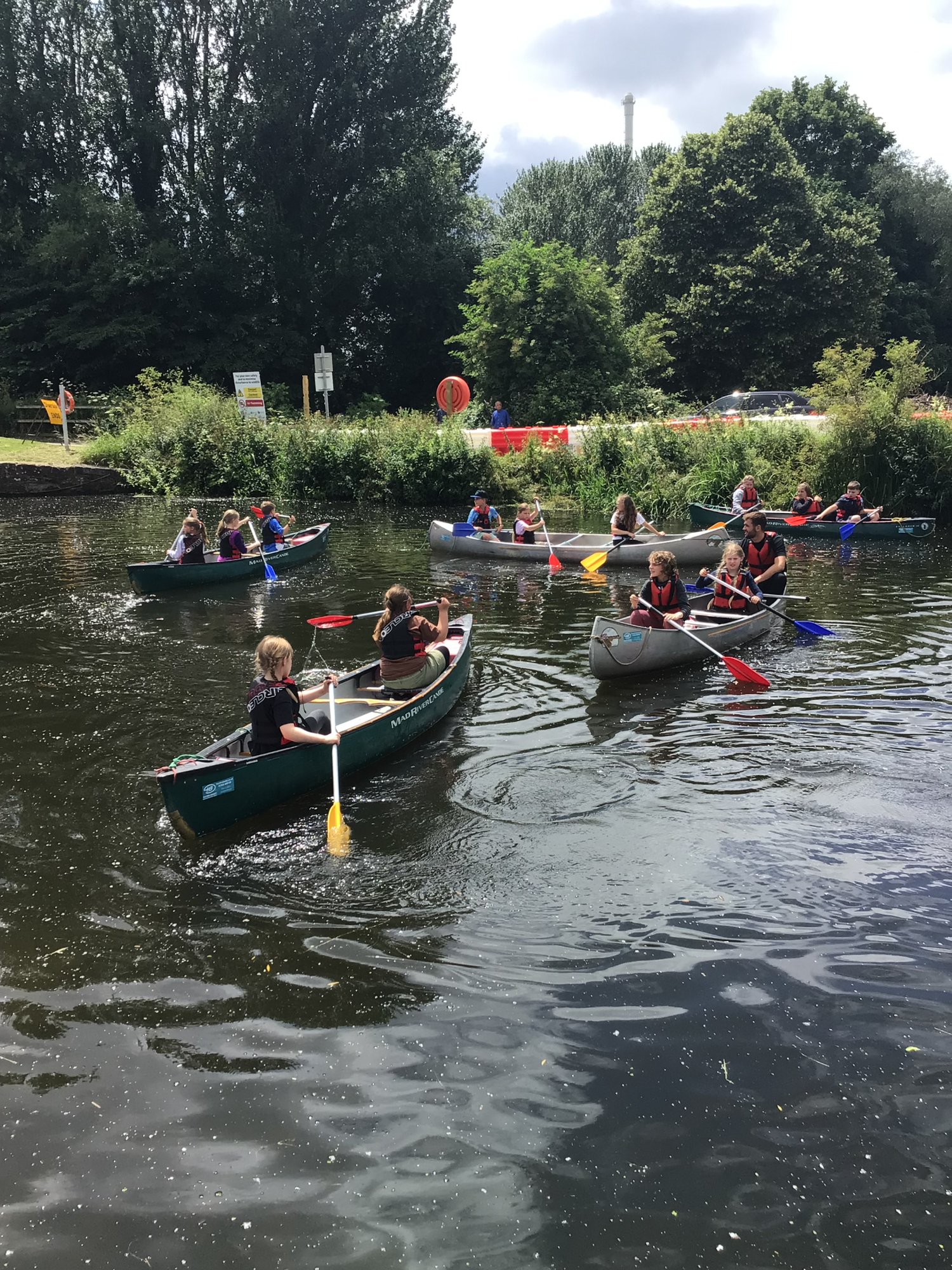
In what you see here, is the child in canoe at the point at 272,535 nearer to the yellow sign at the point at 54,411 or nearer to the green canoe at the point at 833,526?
the green canoe at the point at 833,526

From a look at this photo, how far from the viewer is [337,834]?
22.3 feet

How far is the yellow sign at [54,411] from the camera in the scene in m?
34.9

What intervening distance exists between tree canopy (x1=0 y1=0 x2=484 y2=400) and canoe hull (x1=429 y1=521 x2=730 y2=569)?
27.3m

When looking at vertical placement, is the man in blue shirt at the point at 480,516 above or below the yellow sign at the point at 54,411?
below

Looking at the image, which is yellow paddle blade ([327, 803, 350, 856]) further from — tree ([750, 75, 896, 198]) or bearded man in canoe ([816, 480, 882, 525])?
tree ([750, 75, 896, 198])

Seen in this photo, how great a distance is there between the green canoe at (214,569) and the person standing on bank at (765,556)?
8439 millimetres

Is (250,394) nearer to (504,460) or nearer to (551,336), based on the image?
(504,460)

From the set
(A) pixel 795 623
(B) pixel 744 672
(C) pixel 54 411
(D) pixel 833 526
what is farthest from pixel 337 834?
(C) pixel 54 411

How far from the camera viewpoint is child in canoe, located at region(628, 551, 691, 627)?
37.1ft

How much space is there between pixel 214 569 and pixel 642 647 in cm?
837

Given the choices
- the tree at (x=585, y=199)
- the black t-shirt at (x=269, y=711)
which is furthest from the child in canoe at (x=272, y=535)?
the tree at (x=585, y=199)

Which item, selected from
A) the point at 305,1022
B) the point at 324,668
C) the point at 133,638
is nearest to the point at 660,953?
the point at 305,1022

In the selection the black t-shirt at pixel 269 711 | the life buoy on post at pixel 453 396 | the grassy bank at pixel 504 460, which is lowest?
the black t-shirt at pixel 269 711

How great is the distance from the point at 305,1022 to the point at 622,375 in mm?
30523
